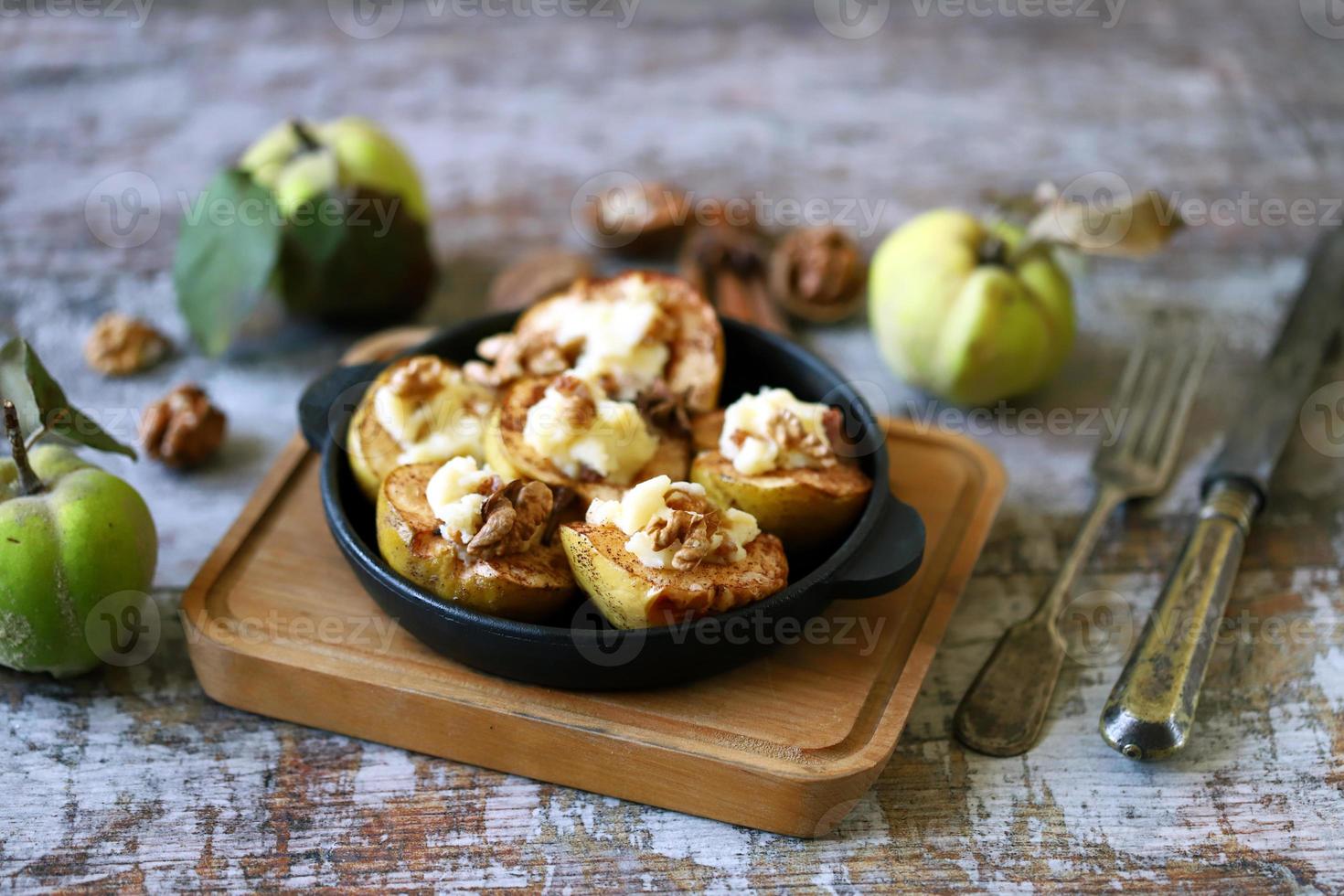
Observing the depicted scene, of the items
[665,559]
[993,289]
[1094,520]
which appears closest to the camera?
[665,559]

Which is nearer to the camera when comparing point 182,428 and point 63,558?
point 63,558

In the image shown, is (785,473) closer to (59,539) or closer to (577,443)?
(577,443)

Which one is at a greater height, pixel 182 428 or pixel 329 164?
pixel 329 164

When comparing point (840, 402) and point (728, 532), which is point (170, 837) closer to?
point (728, 532)

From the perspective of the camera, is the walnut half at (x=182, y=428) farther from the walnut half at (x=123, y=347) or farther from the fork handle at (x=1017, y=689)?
the fork handle at (x=1017, y=689)

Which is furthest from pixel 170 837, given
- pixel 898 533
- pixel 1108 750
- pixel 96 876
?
pixel 1108 750

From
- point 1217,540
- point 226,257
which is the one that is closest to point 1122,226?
point 1217,540
